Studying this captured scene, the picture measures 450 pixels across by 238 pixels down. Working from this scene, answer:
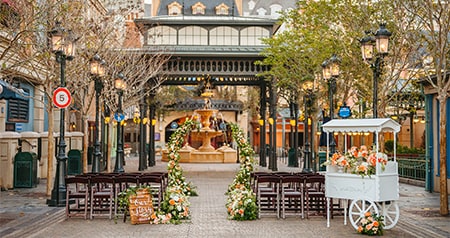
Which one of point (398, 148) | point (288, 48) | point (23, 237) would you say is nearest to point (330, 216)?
point (23, 237)

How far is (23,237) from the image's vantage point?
11.3 metres

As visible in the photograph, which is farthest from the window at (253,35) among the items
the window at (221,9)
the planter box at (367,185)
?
the planter box at (367,185)

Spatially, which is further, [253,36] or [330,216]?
[253,36]

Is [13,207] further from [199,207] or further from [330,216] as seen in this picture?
[330,216]

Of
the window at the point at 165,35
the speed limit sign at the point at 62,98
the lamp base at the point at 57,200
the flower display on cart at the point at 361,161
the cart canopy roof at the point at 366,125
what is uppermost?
the window at the point at 165,35

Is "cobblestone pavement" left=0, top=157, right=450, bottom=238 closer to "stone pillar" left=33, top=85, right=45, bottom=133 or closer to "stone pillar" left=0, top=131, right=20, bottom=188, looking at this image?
"stone pillar" left=0, top=131, right=20, bottom=188

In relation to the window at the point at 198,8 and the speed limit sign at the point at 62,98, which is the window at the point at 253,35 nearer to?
the window at the point at 198,8

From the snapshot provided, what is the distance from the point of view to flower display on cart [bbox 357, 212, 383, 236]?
11641 millimetres

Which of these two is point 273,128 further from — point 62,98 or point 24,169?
point 62,98

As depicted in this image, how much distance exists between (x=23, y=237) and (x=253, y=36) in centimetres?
2713

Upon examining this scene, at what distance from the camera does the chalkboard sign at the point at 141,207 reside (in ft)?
42.7

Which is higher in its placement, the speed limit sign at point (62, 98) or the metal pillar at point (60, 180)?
the speed limit sign at point (62, 98)

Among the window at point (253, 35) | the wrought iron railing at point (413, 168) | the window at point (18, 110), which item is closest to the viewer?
the wrought iron railing at point (413, 168)

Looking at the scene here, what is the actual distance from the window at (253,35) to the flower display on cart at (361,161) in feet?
79.0
